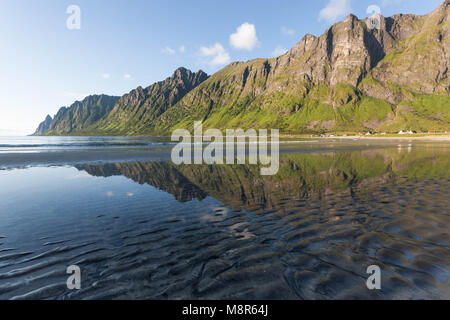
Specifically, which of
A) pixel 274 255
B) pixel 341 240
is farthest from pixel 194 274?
pixel 341 240

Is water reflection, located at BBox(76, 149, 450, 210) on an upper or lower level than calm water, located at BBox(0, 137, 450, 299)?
upper

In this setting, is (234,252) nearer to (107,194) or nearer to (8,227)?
(8,227)

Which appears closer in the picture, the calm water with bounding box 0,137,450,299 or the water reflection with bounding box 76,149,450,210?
the calm water with bounding box 0,137,450,299

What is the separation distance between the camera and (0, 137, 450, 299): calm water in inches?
280

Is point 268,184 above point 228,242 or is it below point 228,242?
above

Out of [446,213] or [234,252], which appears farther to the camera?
[446,213]

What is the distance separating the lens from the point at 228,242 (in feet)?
34.3

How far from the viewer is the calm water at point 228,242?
23.3ft

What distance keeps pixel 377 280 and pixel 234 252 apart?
5.22 meters

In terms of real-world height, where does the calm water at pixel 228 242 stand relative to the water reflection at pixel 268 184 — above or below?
below

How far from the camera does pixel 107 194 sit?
19.9 metres

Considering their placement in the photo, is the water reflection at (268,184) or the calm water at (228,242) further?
the water reflection at (268,184)

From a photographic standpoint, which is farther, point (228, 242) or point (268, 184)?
point (268, 184)
